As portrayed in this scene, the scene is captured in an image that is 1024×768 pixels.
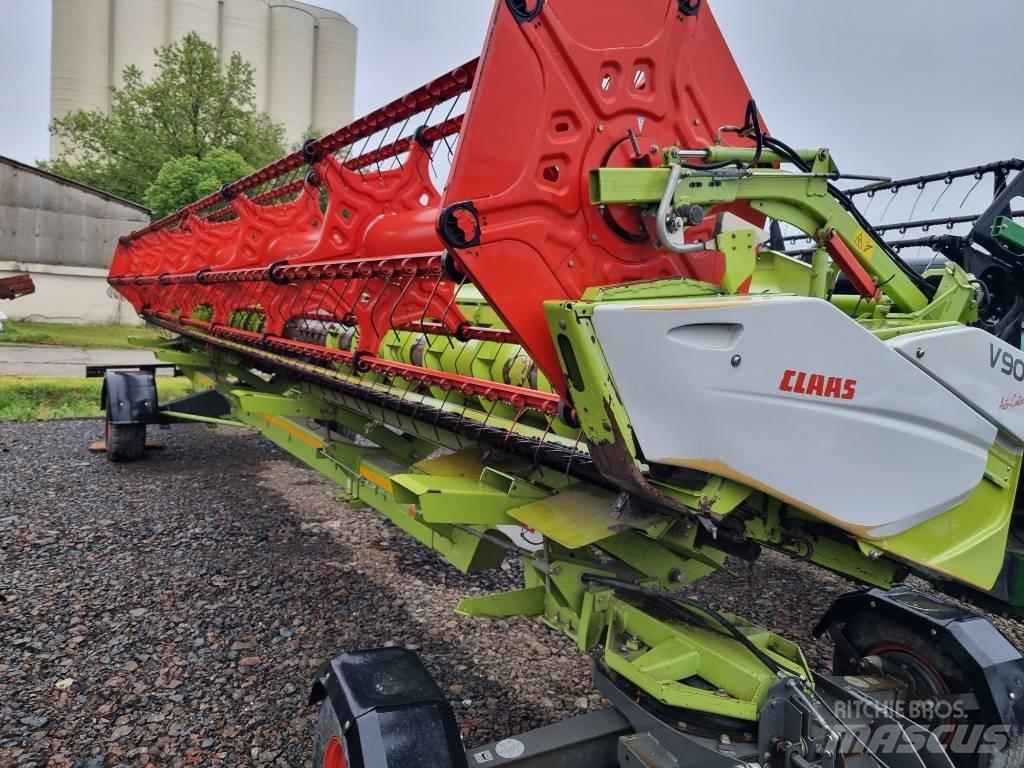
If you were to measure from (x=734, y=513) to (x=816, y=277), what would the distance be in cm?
83

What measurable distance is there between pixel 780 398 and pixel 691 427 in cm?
26

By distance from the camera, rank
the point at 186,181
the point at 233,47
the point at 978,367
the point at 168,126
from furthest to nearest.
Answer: the point at 233,47 → the point at 168,126 → the point at 186,181 → the point at 978,367

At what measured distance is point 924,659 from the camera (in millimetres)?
2609

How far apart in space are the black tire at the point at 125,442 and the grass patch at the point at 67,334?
28.1 ft

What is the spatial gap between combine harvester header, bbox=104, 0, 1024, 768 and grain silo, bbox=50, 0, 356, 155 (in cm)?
4064

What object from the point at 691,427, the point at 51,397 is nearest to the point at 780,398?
the point at 691,427

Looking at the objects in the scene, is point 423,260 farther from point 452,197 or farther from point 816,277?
point 816,277

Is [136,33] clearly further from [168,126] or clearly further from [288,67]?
[168,126]

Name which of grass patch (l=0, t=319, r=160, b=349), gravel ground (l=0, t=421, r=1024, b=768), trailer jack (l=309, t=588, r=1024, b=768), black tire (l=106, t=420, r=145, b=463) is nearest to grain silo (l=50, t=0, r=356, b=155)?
grass patch (l=0, t=319, r=160, b=349)

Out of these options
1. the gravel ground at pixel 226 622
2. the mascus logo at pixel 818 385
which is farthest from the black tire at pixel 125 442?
the mascus logo at pixel 818 385

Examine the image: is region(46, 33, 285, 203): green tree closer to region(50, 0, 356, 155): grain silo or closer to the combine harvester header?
region(50, 0, 356, 155): grain silo

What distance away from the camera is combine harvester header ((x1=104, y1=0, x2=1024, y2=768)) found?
1.86 metres

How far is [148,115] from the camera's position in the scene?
95.0 ft

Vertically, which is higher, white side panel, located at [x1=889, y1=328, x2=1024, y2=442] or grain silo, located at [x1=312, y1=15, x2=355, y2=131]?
grain silo, located at [x1=312, y1=15, x2=355, y2=131]
